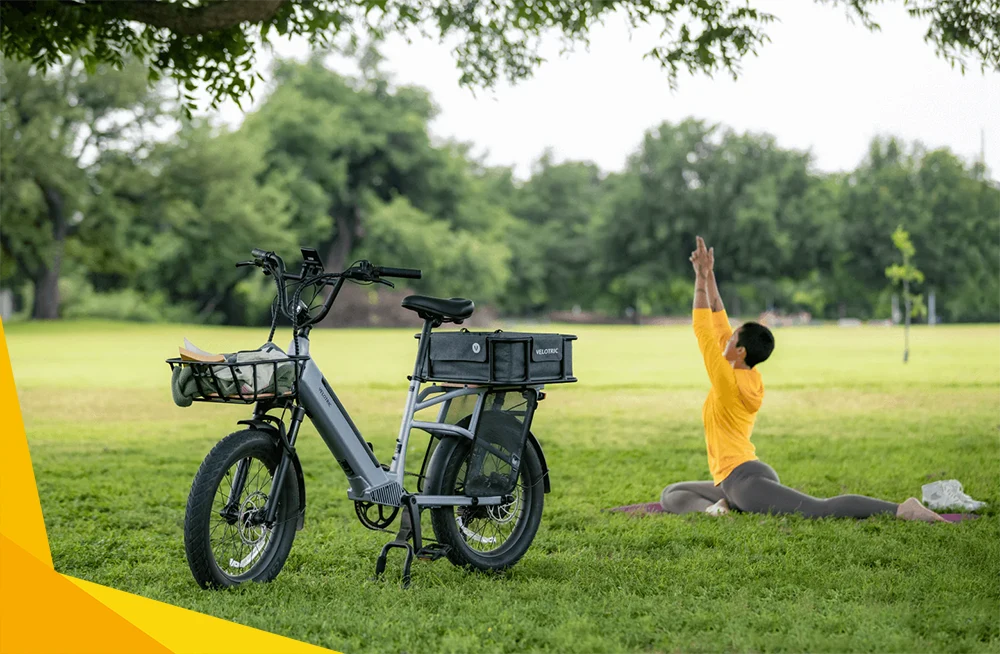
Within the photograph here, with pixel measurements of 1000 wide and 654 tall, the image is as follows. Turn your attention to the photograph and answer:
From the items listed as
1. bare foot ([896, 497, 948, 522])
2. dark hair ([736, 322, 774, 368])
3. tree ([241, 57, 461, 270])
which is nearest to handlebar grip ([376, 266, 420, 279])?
dark hair ([736, 322, 774, 368])

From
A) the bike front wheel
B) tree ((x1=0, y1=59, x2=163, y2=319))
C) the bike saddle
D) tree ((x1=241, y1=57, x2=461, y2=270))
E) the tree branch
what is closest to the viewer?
the bike saddle

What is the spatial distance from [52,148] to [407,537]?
37.9m

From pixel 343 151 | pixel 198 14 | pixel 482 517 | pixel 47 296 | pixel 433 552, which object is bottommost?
pixel 433 552

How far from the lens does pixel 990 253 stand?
32656 millimetres

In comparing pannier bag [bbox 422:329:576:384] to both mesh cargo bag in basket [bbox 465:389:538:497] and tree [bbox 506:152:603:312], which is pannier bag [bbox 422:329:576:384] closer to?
mesh cargo bag in basket [bbox 465:389:538:497]

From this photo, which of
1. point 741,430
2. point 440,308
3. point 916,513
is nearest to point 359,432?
point 440,308

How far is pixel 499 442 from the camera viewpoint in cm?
470

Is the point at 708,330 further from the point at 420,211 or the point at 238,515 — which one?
the point at 420,211

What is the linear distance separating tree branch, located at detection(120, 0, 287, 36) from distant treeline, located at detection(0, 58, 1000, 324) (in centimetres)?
2991

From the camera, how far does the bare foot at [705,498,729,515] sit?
5.86 metres

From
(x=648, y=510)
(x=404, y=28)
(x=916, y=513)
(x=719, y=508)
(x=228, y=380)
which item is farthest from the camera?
(x=404, y=28)

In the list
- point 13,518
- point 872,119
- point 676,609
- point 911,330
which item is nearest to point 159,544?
point 13,518

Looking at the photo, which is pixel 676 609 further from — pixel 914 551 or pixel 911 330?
pixel 911 330

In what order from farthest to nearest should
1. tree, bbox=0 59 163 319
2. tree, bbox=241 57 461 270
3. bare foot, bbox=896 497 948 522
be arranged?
tree, bbox=241 57 461 270 < tree, bbox=0 59 163 319 < bare foot, bbox=896 497 948 522
